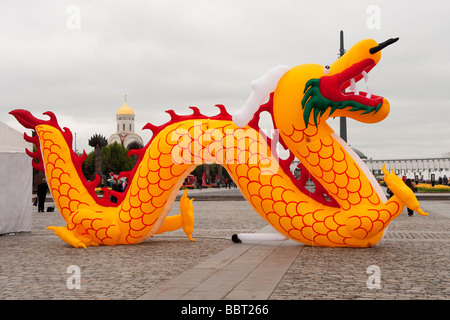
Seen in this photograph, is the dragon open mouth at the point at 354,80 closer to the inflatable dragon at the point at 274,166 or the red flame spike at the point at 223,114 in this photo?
the inflatable dragon at the point at 274,166

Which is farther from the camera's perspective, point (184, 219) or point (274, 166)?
point (184, 219)

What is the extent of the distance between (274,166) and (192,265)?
8.41ft

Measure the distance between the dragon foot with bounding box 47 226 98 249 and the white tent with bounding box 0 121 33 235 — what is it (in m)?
3.62

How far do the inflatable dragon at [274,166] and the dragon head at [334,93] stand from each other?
0.02m

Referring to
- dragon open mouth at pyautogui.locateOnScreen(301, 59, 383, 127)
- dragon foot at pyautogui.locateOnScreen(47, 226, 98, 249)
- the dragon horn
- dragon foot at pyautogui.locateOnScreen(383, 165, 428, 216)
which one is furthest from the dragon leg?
the dragon horn

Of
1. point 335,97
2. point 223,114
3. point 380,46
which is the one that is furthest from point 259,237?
point 380,46

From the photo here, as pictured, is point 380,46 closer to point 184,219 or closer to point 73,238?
point 184,219

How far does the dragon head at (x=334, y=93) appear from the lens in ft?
29.2

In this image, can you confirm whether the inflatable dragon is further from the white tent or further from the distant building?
the distant building

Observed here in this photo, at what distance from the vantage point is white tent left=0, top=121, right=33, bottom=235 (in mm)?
13156

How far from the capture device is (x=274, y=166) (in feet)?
32.1

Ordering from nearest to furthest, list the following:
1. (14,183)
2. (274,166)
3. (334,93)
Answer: (334,93)
(274,166)
(14,183)
